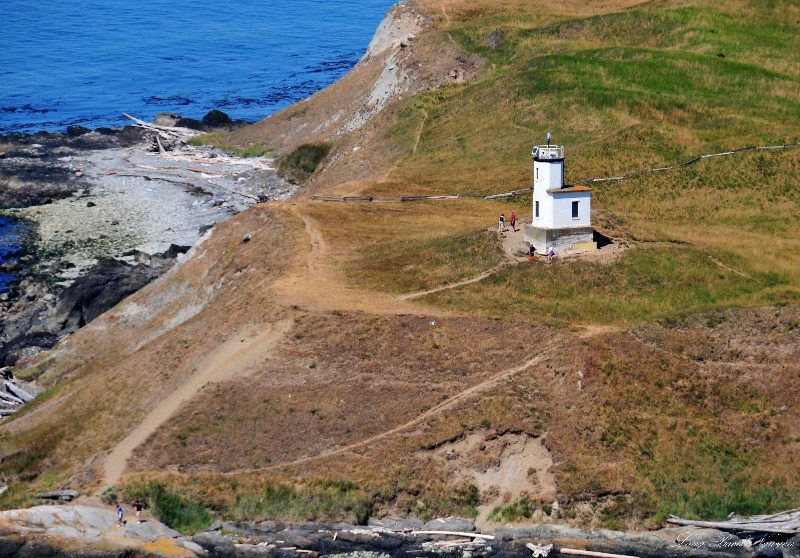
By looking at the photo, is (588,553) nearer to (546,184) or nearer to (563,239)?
(563,239)

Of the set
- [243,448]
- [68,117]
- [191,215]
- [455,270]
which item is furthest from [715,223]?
[68,117]

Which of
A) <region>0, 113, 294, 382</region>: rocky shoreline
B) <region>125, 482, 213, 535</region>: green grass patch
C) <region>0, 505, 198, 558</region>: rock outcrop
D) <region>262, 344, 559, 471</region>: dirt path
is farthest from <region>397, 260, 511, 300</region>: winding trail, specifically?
<region>0, 113, 294, 382</region>: rocky shoreline

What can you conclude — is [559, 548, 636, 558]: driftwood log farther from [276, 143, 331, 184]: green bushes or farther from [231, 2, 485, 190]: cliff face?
[276, 143, 331, 184]: green bushes

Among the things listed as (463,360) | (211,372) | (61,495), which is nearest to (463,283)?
(463,360)

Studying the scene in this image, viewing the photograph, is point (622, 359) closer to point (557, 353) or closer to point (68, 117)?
point (557, 353)

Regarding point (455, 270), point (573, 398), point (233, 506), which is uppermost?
point (455, 270)

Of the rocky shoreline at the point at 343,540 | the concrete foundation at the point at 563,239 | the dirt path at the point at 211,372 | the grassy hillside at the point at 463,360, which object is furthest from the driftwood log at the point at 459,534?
the concrete foundation at the point at 563,239

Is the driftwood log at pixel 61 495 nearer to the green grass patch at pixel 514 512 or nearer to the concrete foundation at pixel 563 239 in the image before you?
the green grass patch at pixel 514 512
